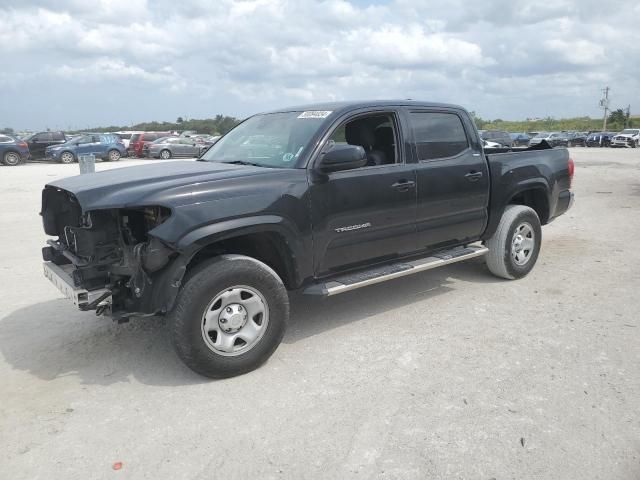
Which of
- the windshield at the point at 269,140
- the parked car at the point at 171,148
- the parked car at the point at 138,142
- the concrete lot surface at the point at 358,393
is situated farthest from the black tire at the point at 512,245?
the parked car at the point at 138,142

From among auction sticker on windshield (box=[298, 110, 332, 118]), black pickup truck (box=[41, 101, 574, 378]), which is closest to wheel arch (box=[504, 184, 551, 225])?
black pickup truck (box=[41, 101, 574, 378])

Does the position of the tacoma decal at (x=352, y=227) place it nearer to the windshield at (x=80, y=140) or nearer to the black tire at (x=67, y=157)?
the black tire at (x=67, y=157)

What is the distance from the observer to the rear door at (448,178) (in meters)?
4.84

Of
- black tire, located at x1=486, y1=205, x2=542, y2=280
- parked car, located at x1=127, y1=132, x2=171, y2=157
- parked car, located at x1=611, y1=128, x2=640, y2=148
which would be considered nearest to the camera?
black tire, located at x1=486, y1=205, x2=542, y2=280

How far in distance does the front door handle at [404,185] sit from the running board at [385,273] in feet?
2.26

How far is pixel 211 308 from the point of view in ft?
11.8

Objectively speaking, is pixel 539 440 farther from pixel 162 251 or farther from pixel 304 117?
pixel 304 117

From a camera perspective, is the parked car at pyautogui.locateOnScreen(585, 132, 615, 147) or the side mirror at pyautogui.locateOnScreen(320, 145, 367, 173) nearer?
the side mirror at pyautogui.locateOnScreen(320, 145, 367, 173)

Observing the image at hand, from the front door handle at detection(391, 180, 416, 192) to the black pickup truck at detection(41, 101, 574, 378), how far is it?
0.04 ft

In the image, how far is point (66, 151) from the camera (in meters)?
27.1

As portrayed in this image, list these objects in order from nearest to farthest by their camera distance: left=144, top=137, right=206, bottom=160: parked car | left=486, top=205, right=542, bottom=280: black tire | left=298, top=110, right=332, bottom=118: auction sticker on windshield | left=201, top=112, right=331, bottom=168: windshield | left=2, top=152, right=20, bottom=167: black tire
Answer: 1. left=201, top=112, right=331, bottom=168: windshield
2. left=298, top=110, right=332, bottom=118: auction sticker on windshield
3. left=486, top=205, right=542, bottom=280: black tire
4. left=2, top=152, right=20, bottom=167: black tire
5. left=144, top=137, right=206, bottom=160: parked car

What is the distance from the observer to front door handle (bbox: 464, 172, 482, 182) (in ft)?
17.0

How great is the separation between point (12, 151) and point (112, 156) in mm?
4671

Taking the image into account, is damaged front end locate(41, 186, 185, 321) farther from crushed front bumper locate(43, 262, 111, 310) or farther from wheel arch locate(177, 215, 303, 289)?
wheel arch locate(177, 215, 303, 289)
